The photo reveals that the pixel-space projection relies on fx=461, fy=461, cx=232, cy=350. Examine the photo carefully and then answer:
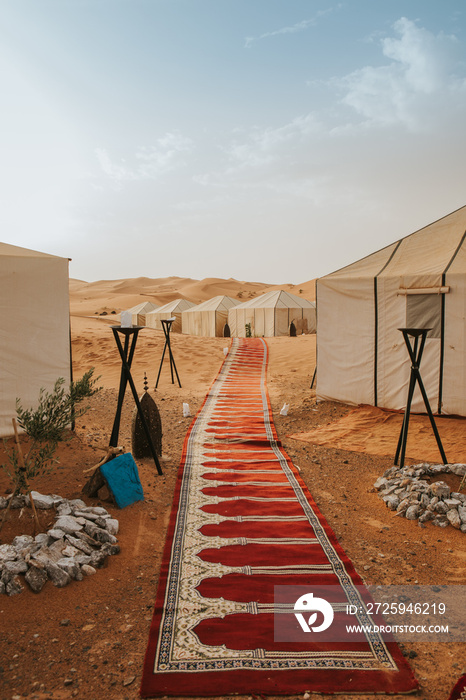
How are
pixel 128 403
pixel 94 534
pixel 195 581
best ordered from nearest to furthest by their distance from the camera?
pixel 195 581 → pixel 94 534 → pixel 128 403

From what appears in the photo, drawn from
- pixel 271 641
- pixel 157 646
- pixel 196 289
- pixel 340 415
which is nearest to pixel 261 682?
pixel 271 641

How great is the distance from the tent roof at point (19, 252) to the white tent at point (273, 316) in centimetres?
1787

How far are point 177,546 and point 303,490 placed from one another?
1846mm

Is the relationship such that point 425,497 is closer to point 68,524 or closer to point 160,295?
point 68,524

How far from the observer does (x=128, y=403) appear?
10.2 meters

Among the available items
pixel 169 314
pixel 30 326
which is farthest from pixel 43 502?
pixel 169 314

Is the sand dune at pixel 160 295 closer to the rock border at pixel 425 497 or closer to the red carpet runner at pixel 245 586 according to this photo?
the red carpet runner at pixel 245 586

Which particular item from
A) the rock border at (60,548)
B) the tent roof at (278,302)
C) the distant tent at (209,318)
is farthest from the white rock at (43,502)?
the distant tent at (209,318)

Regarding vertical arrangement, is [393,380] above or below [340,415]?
above

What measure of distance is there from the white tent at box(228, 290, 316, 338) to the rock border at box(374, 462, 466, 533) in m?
18.5

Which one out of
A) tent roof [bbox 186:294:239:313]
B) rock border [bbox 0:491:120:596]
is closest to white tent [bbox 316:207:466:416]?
rock border [bbox 0:491:120:596]

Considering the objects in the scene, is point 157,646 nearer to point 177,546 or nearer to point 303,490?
point 177,546

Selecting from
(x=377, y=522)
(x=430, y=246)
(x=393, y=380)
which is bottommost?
(x=377, y=522)

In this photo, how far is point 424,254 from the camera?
8758 millimetres
